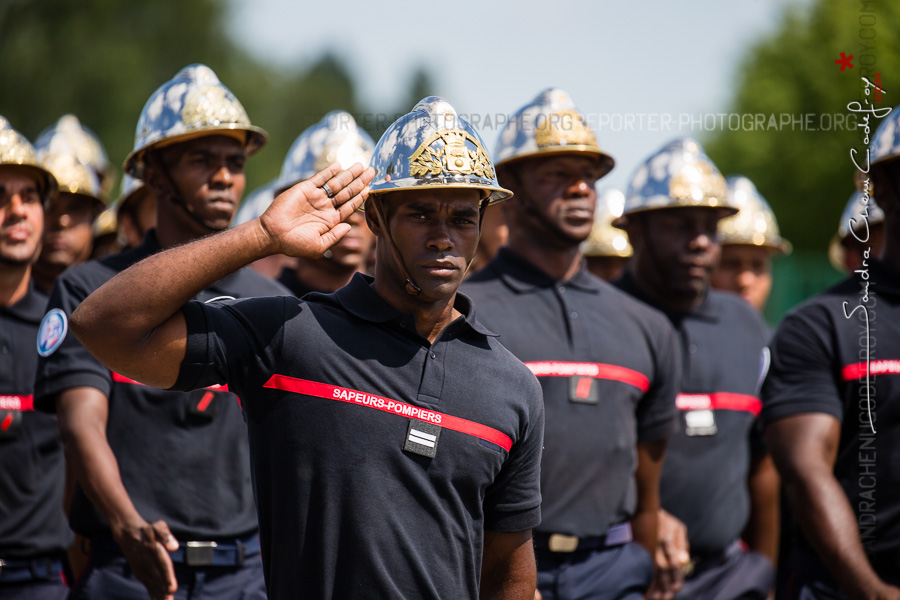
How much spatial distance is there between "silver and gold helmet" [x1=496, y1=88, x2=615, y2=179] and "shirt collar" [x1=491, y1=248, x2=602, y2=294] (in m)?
0.54

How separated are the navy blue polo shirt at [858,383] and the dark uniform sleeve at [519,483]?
189 centimetres

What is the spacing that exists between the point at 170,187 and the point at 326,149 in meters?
2.45

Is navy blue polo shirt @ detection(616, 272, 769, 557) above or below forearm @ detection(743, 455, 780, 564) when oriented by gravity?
above

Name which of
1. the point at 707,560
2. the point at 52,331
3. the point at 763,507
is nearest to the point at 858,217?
the point at 763,507

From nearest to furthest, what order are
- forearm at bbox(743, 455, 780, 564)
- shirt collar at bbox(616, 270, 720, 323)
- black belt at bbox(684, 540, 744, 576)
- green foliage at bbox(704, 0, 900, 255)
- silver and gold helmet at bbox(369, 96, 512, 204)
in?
silver and gold helmet at bbox(369, 96, 512, 204) < black belt at bbox(684, 540, 744, 576) < shirt collar at bbox(616, 270, 720, 323) < forearm at bbox(743, 455, 780, 564) < green foliage at bbox(704, 0, 900, 255)

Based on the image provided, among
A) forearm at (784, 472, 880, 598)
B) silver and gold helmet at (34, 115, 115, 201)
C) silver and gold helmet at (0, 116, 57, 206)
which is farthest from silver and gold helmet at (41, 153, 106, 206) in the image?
forearm at (784, 472, 880, 598)

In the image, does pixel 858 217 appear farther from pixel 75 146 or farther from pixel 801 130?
pixel 801 130

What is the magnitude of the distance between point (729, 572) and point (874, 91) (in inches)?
109

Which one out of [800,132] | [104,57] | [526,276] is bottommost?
[526,276]

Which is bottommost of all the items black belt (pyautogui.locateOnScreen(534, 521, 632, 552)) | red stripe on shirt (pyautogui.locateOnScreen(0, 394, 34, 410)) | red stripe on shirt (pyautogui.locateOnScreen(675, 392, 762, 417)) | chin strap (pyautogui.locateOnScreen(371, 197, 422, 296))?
black belt (pyautogui.locateOnScreen(534, 521, 632, 552))

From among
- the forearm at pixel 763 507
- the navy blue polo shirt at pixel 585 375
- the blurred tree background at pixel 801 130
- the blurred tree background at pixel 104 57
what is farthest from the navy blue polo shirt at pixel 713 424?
the blurred tree background at pixel 801 130

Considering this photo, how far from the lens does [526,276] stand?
520cm

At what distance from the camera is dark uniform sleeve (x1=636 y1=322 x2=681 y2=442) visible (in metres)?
5.21

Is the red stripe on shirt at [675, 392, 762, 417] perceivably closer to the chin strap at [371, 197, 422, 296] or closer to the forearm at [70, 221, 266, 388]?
the chin strap at [371, 197, 422, 296]
